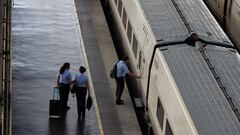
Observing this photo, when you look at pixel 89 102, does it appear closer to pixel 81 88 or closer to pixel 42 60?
pixel 81 88

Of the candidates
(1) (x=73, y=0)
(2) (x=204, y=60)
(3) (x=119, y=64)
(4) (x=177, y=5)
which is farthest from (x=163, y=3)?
(1) (x=73, y=0)

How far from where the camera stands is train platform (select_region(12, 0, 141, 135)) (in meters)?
16.0

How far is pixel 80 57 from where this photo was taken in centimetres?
2033

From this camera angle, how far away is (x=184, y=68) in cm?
1378

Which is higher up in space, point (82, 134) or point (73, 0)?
point (73, 0)

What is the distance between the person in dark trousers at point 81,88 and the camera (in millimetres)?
15758

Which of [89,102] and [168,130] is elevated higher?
[89,102]

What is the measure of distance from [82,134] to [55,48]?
583cm

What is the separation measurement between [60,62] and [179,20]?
4.96 metres

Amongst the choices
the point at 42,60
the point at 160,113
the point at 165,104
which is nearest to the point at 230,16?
the point at 42,60

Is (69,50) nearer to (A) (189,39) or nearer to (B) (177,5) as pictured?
(B) (177,5)

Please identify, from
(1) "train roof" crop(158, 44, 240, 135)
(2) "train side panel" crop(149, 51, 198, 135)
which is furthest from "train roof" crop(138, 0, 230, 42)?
(2) "train side panel" crop(149, 51, 198, 135)

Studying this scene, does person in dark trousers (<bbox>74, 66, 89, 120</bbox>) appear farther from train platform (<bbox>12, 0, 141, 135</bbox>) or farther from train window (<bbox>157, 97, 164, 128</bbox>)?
train window (<bbox>157, 97, 164, 128</bbox>)

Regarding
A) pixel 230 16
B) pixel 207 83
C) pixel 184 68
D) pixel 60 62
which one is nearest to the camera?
pixel 207 83
